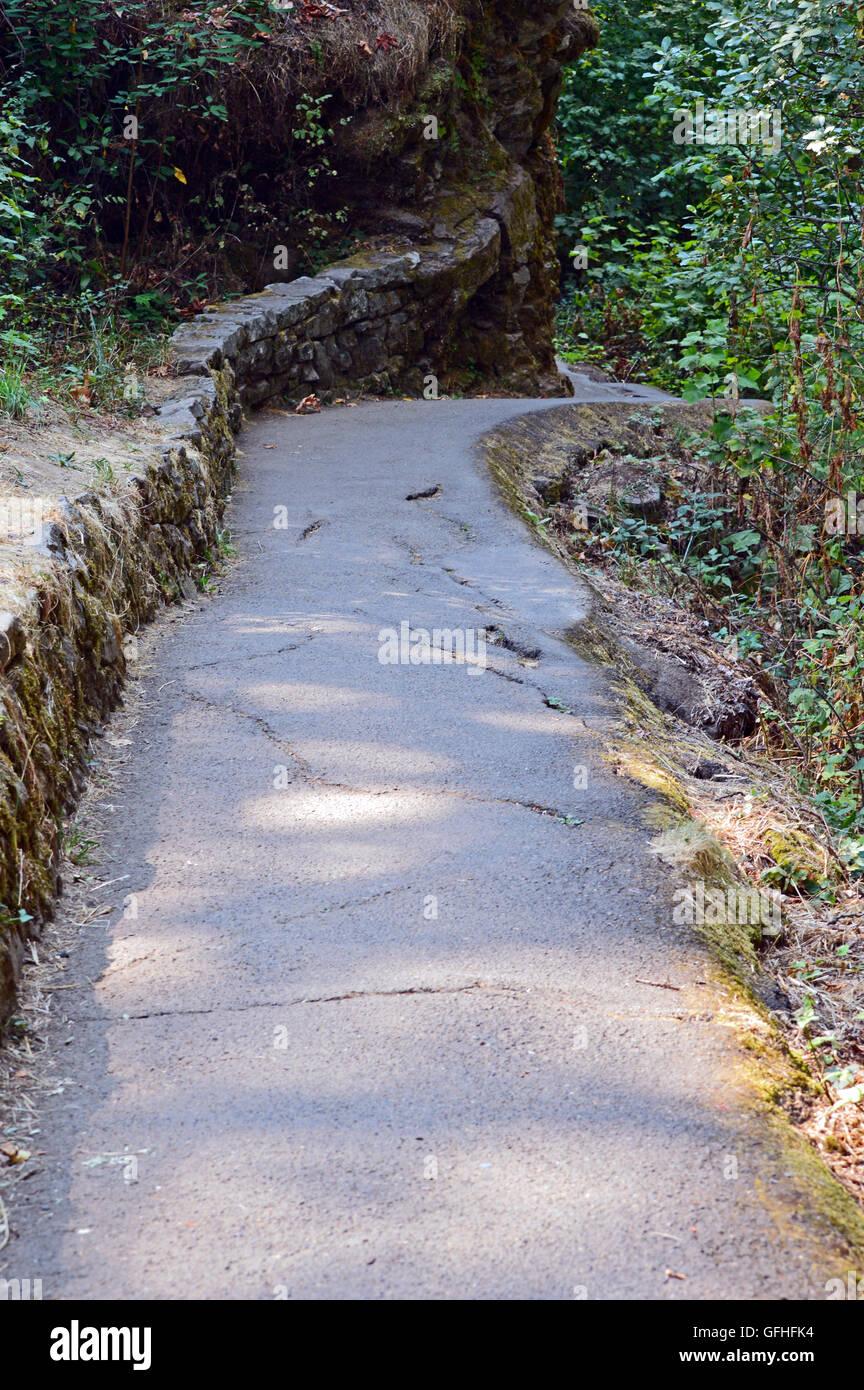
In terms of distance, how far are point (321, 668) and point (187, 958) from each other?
6.94 feet

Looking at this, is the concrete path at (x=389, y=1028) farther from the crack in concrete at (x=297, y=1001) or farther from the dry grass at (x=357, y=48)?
the dry grass at (x=357, y=48)

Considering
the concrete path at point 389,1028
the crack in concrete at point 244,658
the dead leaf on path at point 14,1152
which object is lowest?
the dead leaf on path at point 14,1152

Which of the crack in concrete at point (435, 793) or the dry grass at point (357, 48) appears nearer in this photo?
the crack in concrete at point (435, 793)

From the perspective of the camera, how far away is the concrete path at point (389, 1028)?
1.97 metres

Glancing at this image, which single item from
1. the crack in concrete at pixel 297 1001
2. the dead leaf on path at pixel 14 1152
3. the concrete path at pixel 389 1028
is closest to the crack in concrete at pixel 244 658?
the concrete path at pixel 389 1028

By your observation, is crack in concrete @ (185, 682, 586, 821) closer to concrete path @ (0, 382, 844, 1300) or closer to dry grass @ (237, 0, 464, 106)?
concrete path @ (0, 382, 844, 1300)

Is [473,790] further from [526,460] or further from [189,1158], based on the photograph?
[526,460]

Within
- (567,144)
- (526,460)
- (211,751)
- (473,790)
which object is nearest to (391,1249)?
(473,790)

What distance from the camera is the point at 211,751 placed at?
13.3 ft

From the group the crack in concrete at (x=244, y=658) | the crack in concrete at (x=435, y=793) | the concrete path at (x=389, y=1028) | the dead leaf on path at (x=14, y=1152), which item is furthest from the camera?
the crack in concrete at (x=244, y=658)

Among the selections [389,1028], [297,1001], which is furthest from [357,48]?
[389,1028]

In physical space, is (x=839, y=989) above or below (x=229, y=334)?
below

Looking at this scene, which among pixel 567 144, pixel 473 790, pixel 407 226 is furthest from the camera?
pixel 567 144

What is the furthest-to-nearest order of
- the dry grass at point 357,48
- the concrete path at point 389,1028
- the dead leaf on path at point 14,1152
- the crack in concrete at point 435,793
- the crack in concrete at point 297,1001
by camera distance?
1. the dry grass at point 357,48
2. the crack in concrete at point 435,793
3. the crack in concrete at point 297,1001
4. the dead leaf on path at point 14,1152
5. the concrete path at point 389,1028
